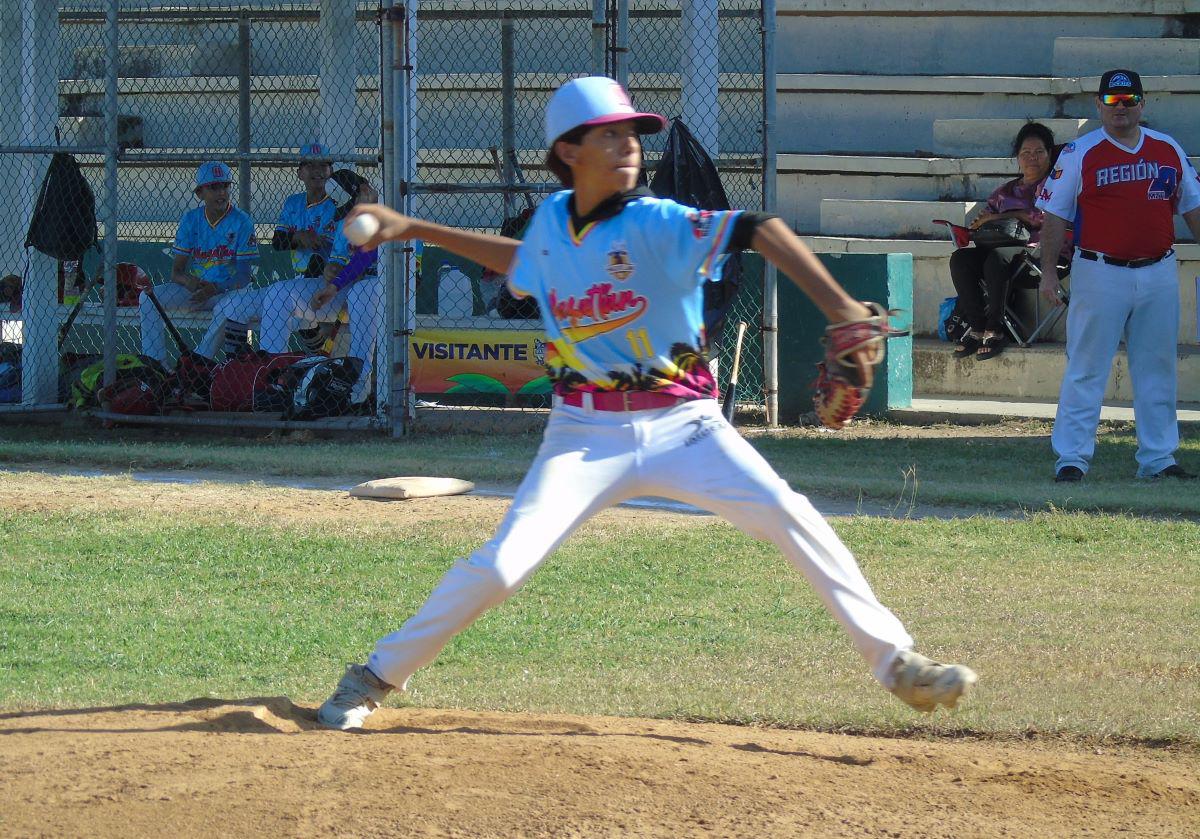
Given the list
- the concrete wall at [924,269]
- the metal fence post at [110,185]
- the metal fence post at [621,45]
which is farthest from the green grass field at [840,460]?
the concrete wall at [924,269]

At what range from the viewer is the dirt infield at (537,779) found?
3.65 m

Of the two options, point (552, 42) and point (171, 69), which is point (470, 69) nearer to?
point (552, 42)

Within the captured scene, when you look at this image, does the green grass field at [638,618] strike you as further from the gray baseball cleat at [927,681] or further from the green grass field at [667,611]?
the gray baseball cleat at [927,681]

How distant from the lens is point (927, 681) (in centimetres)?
394

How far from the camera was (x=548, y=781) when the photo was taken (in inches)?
153

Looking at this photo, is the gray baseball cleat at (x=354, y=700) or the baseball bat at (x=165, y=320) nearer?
the gray baseball cleat at (x=354, y=700)

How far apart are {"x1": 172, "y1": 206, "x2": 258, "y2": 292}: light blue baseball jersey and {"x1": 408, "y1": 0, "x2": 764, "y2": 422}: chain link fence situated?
59.3 inches

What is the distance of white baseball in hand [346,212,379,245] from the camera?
4207 mm

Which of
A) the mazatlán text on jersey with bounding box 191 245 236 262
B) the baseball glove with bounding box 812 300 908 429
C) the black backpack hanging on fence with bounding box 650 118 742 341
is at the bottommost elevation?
the baseball glove with bounding box 812 300 908 429

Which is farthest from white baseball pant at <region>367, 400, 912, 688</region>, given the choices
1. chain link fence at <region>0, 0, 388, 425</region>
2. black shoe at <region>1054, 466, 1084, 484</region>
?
chain link fence at <region>0, 0, 388, 425</region>

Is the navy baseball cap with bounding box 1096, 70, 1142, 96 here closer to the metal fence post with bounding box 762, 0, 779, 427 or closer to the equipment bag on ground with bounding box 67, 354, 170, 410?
the metal fence post with bounding box 762, 0, 779, 427

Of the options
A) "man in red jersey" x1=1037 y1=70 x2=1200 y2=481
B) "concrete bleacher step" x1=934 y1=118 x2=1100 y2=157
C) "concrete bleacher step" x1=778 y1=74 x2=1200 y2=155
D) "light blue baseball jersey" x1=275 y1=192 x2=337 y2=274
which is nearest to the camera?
"man in red jersey" x1=1037 y1=70 x2=1200 y2=481

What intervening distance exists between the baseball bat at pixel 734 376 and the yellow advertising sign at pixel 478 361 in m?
→ 1.56

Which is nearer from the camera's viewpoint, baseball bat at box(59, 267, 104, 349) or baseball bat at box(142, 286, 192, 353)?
baseball bat at box(142, 286, 192, 353)
